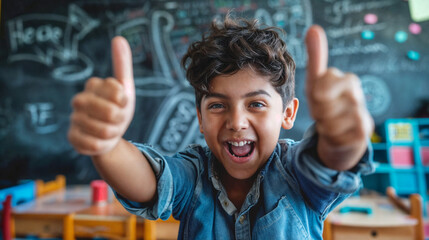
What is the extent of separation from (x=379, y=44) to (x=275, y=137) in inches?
72.8

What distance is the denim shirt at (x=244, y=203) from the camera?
49cm

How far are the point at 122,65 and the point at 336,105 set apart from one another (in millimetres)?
283

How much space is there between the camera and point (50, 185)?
195cm

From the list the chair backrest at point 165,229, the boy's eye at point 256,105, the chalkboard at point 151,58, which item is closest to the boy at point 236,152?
the boy's eye at point 256,105

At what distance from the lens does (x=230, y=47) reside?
58cm

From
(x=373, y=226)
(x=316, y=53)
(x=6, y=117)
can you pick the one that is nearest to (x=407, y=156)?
(x=373, y=226)

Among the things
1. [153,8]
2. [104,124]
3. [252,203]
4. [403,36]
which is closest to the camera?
[104,124]

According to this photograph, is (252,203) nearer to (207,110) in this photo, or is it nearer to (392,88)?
(207,110)

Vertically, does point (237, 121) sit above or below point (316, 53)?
below

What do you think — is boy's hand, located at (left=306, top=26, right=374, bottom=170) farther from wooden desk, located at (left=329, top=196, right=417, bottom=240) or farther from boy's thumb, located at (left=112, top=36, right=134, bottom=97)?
wooden desk, located at (left=329, top=196, right=417, bottom=240)

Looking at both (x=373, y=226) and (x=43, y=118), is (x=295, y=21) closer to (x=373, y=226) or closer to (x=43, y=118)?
(x=373, y=226)

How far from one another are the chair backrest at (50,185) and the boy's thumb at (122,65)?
1812 millimetres

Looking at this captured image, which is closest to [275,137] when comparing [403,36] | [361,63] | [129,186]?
[129,186]

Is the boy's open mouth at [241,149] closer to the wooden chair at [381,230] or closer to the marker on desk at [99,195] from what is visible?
the wooden chair at [381,230]
